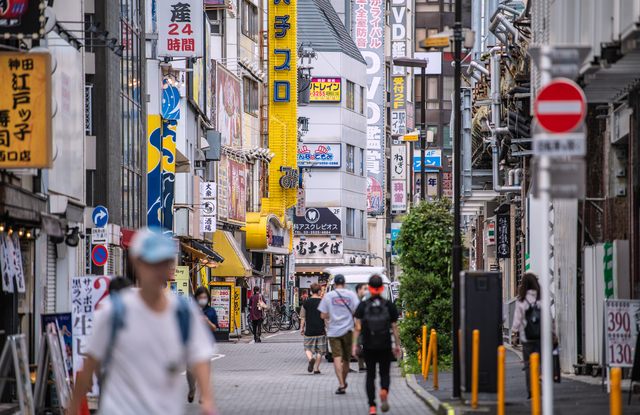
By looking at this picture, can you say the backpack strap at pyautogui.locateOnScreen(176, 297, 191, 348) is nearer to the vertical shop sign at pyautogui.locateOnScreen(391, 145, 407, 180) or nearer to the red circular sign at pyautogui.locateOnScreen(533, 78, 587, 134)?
the red circular sign at pyautogui.locateOnScreen(533, 78, 587, 134)

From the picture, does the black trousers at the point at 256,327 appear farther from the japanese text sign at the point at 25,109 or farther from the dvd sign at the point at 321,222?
the dvd sign at the point at 321,222

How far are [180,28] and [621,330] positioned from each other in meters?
24.3

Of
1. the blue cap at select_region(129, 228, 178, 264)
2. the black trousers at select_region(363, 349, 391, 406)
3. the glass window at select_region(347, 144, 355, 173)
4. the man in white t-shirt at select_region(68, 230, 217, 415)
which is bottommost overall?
the black trousers at select_region(363, 349, 391, 406)

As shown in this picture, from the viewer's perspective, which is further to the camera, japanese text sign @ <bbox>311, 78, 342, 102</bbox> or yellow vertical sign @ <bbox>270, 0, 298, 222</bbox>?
japanese text sign @ <bbox>311, 78, 342, 102</bbox>

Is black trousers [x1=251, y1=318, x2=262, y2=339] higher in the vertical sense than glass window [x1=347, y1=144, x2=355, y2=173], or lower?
lower

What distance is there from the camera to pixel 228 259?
44.4 m

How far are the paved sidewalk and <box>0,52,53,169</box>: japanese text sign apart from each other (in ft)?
22.1

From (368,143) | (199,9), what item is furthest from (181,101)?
(368,143)

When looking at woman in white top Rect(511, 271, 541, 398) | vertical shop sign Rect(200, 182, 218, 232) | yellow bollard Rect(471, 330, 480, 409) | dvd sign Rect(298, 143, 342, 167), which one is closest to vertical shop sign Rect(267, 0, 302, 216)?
dvd sign Rect(298, 143, 342, 167)

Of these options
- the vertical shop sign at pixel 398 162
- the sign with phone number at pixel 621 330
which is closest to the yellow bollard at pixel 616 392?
the sign with phone number at pixel 621 330

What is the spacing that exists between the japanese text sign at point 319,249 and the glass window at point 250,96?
19970 millimetres

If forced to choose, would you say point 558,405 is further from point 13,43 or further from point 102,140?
point 102,140

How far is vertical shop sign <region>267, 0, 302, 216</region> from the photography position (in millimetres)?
57875

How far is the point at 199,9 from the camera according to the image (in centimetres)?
3534
